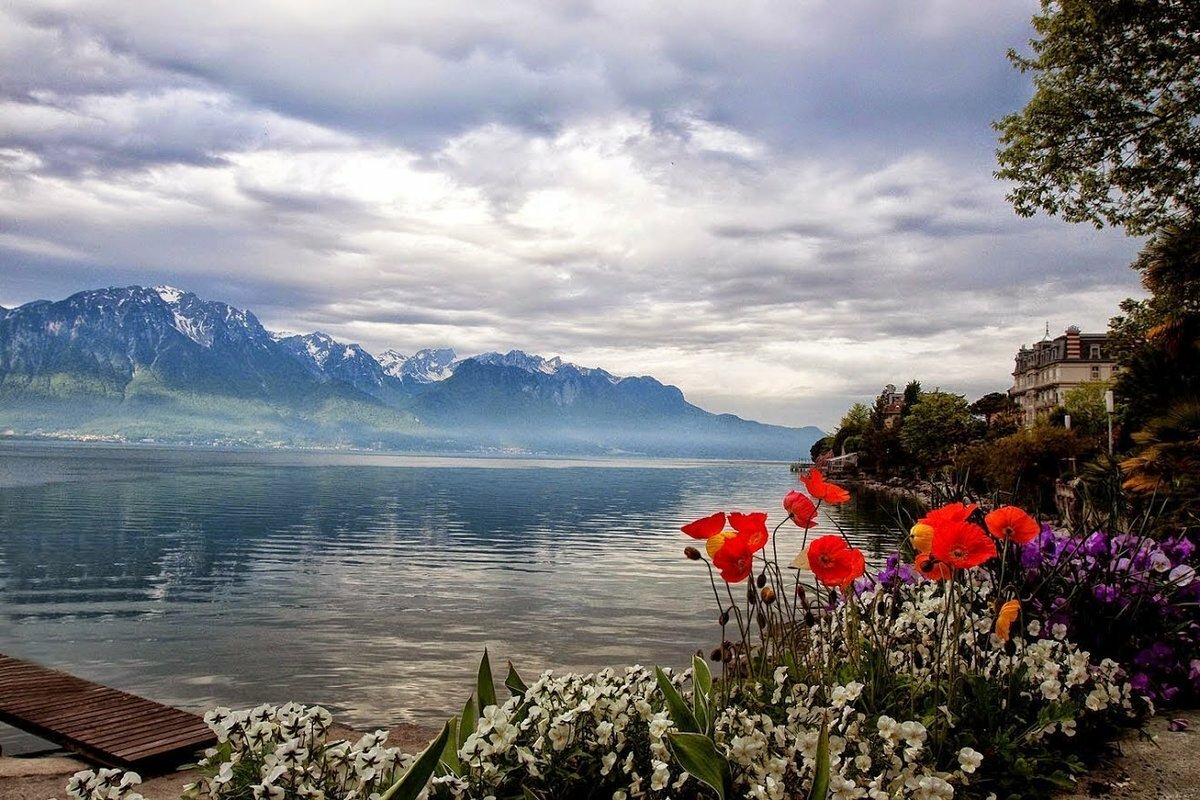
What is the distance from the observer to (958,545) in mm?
4160

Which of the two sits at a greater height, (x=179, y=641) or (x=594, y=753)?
(x=594, y=753)

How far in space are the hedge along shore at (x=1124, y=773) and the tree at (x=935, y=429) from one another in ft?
244

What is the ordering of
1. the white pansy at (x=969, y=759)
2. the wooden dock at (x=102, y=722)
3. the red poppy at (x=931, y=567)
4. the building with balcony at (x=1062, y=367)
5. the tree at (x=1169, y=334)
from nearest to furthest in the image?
1. the white pansy at (x=969, y=759)
2. the red poppy at (x=931, y=567)
3. the wooden dock at (x=102, y=722)
4. the tree at (x=1169, y=334)
5. the building with balcony at (x=1062, y=367)

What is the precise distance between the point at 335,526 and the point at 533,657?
1045 inches

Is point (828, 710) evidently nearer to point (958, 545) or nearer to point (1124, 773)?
point (958, 545)

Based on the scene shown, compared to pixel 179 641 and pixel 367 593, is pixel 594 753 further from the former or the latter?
pixel 367 593

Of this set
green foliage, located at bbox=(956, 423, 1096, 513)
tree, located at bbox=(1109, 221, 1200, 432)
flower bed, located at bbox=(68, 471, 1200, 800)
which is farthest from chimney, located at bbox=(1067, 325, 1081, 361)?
flower bed, located at bbox=(68, 471, 1200, 800)

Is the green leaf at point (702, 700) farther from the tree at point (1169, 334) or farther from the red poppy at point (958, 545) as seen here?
the tree at point (1169, 334)

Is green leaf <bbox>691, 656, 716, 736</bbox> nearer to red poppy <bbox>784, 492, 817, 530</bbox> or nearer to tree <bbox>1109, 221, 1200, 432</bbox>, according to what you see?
red poppy <bbox>784, 492, 817, 530</bbox>

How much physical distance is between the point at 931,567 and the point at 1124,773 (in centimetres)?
161

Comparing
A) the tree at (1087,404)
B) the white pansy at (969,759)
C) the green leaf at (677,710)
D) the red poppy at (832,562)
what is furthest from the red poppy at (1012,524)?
the tree at (1087,404)

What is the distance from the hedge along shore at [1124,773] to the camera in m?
4.37

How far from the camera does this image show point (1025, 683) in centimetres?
481

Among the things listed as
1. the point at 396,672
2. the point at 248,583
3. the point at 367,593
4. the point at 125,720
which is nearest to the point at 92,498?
the point at 248,583
